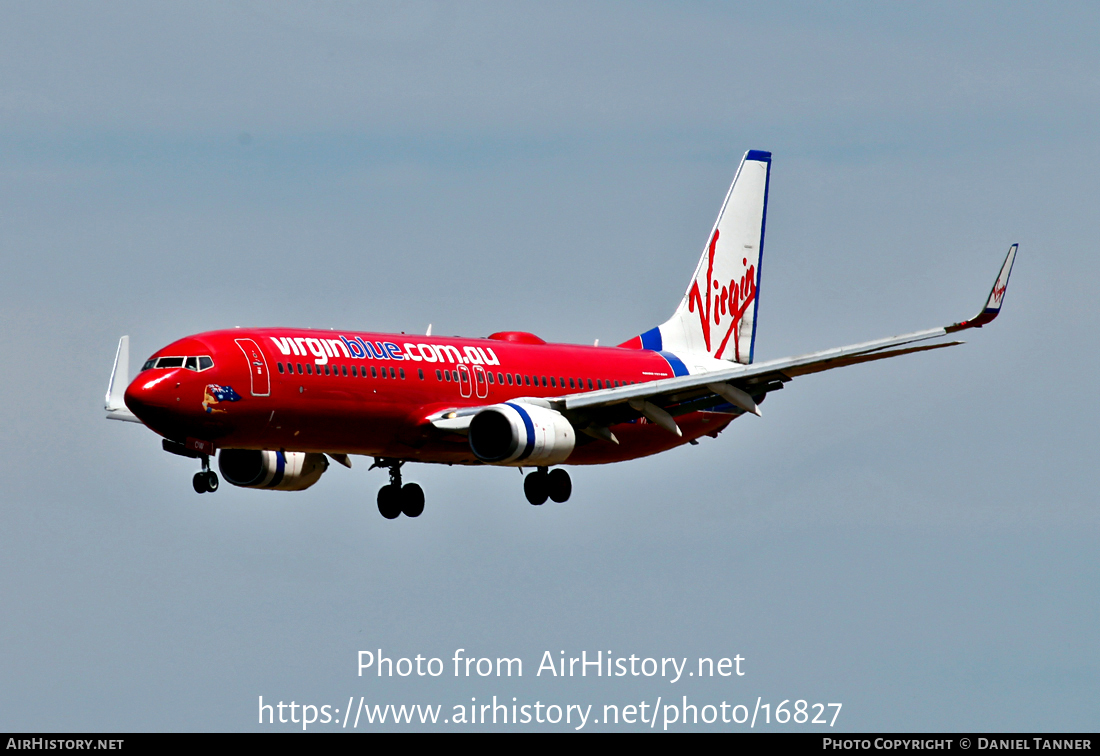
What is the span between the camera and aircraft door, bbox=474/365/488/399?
69.3 meters

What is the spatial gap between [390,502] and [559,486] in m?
6.27

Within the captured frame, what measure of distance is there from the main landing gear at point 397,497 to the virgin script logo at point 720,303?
15.3 metres

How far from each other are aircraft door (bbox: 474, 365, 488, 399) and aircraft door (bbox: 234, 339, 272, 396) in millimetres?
8660

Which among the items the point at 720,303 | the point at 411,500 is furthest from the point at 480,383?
the point at 720,303

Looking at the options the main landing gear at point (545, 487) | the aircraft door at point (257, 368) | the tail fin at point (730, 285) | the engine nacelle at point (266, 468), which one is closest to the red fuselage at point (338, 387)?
the aircraft door at point (257, 368)

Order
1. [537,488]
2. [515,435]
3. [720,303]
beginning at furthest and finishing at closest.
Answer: [720,303] → [537,488] → [515,435]

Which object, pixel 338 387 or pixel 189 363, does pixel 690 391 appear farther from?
pixel 189 363

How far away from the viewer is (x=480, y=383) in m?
69.5

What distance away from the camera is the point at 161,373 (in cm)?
6266

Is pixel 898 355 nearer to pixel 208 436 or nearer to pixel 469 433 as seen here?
pixel 469 433

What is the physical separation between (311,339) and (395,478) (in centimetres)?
900

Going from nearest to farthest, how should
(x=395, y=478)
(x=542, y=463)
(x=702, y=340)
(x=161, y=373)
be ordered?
(x=161, y=373) → (x=542, y=463) → (x=395, y=478) → (x=702, y=340)

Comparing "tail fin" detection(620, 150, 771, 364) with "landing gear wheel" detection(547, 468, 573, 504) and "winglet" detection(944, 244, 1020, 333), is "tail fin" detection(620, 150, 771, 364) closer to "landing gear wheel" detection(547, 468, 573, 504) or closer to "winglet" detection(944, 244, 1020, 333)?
"landing gear wheel" detection(547, 468, 573, 504)

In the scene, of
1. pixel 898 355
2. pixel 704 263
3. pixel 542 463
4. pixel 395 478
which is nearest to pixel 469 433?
pixel 542 463
